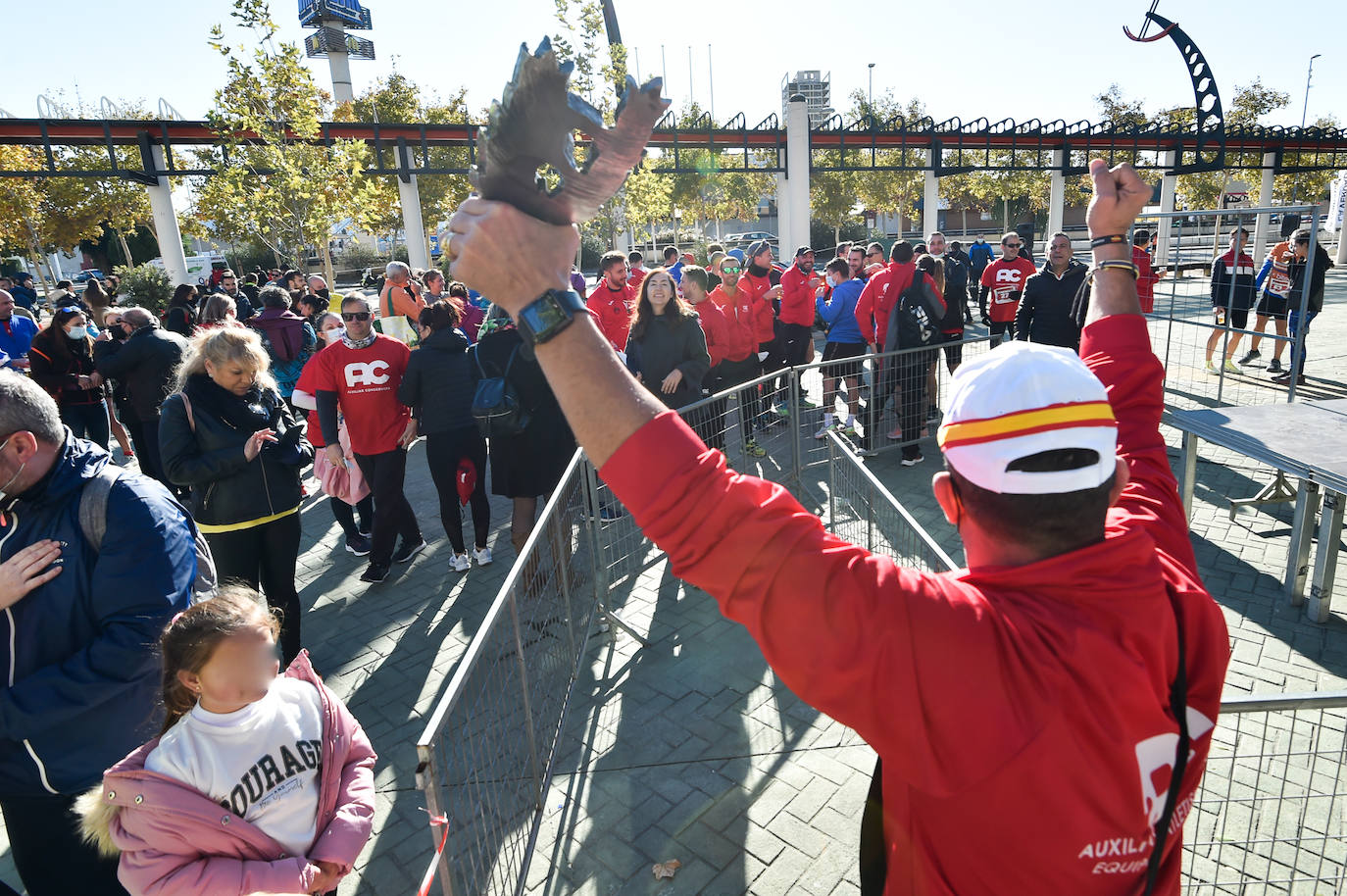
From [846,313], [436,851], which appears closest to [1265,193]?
[846,313]

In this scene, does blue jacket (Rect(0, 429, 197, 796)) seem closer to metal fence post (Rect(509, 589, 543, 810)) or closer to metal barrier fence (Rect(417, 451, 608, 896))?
metal barrier fence (Rect(417, 451, 608, 896))

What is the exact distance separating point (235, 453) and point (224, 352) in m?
0.56

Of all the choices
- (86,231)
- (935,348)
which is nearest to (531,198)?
(935,348)

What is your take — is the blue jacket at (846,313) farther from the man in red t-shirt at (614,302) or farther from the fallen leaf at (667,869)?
the fallen leaf at (667,869)

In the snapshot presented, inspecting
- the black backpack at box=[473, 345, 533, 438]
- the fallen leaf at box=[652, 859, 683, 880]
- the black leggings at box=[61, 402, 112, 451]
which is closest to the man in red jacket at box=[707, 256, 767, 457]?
the black backpack at box=[473, 345, 533, 438]

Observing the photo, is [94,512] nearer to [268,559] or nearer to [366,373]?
[268,559]

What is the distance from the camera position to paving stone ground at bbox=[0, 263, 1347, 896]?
332 cm

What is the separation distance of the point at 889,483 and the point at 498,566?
3.96 metres

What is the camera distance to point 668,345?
263 inches

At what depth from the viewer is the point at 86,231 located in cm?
3080

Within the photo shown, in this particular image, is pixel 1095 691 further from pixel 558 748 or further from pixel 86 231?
pixel 86 231

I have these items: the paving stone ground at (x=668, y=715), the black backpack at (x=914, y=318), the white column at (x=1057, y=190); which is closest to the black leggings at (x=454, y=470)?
the paving stone ground at (x=668, y=715)

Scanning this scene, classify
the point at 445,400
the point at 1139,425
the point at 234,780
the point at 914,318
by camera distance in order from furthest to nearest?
1. the point at 914,318
2. the point at 445,400
3. the point at 234,780
4. the point at 1139,425

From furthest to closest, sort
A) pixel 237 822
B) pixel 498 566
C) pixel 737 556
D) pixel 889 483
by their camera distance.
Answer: pixel 889 483 < pixel 498 566 < pixel 237 822 < pixel 737 556
